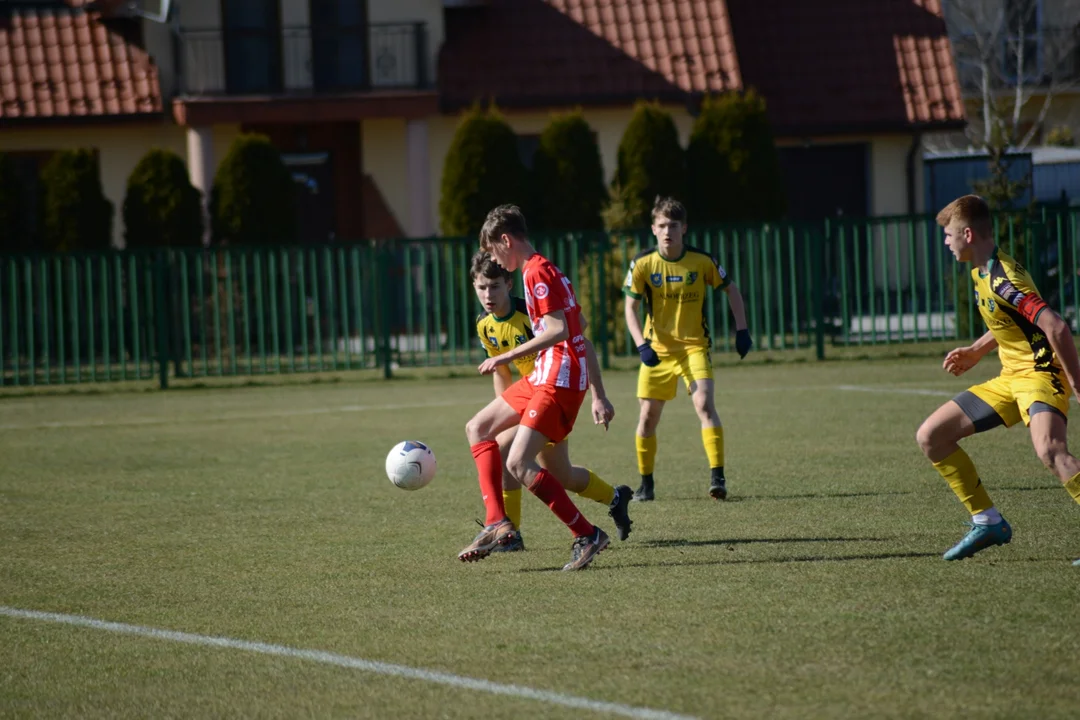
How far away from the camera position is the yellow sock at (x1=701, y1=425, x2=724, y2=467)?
9984 mm

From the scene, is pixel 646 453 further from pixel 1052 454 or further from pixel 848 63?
pixel 848 63

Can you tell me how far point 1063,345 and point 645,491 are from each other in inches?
150

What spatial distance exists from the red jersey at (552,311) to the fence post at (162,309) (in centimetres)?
1421

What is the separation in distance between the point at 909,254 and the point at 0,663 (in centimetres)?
1719

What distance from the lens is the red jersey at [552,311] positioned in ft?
24.6

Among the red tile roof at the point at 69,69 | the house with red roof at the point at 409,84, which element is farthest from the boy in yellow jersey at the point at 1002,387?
the red tile roof at the point at 69,69

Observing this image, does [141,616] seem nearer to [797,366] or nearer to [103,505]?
[103,505]

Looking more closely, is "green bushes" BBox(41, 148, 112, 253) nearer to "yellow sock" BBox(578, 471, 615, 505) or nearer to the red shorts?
"yellow sock" BBox(578, 471, 615, 505)

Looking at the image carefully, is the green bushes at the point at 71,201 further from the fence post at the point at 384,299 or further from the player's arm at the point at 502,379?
the player's arm at the point at 502,379

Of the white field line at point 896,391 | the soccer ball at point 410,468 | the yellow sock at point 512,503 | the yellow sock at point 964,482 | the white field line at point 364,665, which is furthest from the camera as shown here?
the white field line at point 896,391

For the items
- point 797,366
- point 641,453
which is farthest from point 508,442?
point 797,366

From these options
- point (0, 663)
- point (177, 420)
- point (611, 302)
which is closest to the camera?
point (0, 663)

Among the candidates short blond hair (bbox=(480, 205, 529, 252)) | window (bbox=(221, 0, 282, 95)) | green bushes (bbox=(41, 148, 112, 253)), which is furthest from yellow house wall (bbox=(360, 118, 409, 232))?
short blond hair (bbox=(480, 205, 529, 252))

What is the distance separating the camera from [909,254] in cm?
2130
